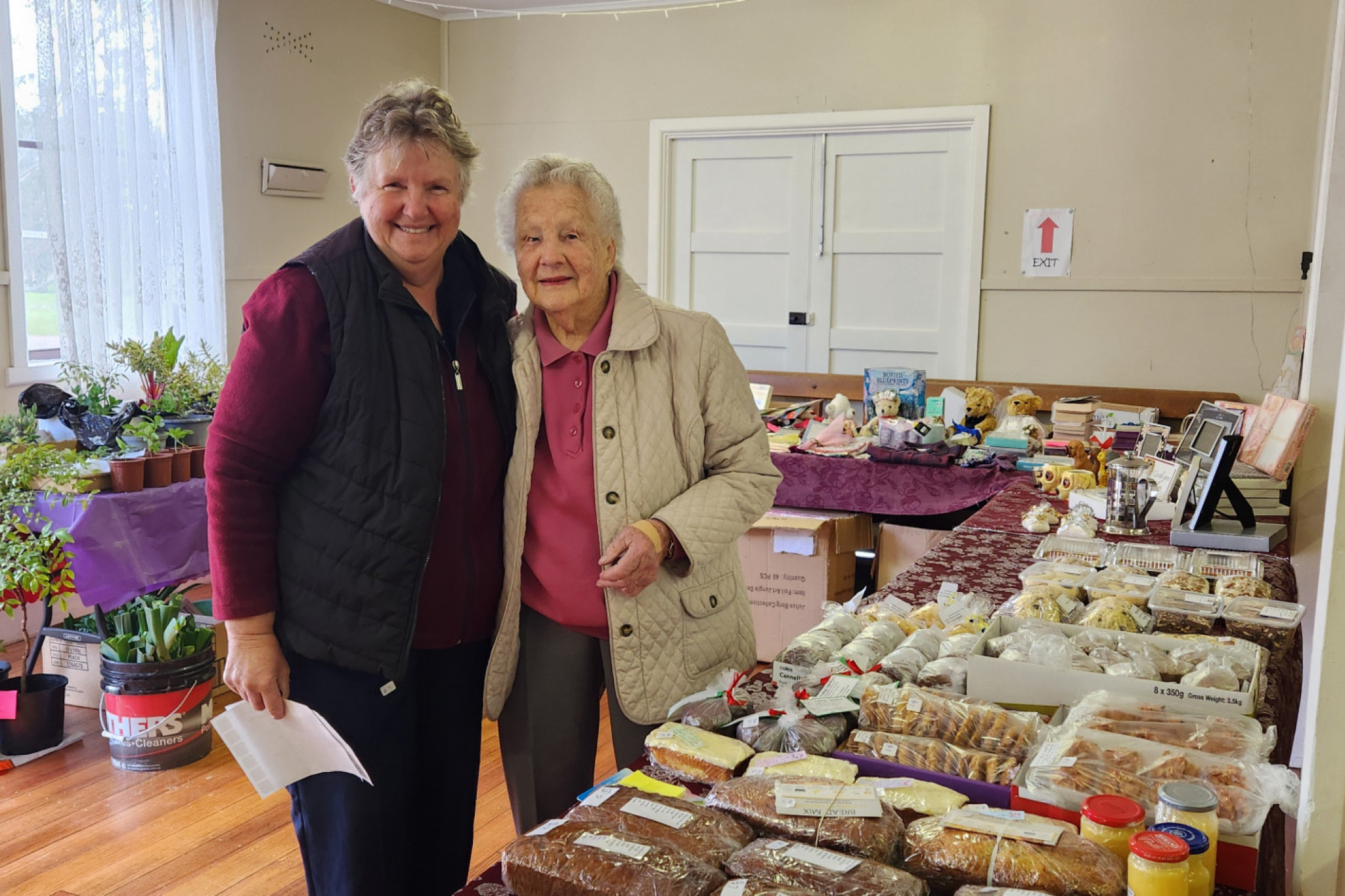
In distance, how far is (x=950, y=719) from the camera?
1.40m

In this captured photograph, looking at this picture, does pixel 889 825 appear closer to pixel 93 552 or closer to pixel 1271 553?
pixel 1271 553

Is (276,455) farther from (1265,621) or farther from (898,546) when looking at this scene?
(898,546)

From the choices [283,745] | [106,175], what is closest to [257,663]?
[283,745]

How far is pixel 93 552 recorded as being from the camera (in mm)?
3139

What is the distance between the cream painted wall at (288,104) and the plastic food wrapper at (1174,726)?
494cm

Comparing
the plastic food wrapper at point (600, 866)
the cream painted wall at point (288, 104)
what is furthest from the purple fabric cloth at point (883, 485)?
the cream painted wall at point (288, 104)

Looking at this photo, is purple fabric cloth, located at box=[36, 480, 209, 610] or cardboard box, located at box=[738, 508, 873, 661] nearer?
purple fabric cloth, located at box=[36, 480, 209, 610]

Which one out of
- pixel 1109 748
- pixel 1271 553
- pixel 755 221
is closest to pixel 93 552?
pixel 1109 748

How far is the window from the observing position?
443 cm

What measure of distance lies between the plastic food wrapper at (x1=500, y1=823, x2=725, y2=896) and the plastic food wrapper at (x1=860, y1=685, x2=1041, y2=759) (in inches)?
16.4

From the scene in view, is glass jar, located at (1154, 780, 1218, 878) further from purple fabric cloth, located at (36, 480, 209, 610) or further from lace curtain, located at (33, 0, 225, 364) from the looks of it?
lace curtain, located at (33, 0, 225, 364)

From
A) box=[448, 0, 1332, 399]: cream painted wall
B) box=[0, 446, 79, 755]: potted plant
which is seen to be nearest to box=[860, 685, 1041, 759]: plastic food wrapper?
box=[0, 446, 79, 755]: potted plant

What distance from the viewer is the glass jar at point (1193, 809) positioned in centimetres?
106

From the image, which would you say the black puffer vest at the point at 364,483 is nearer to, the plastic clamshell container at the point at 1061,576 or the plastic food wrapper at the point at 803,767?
the plastic food wrapper at the point at 803,767
